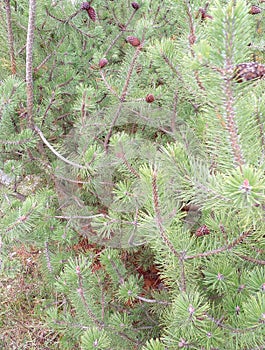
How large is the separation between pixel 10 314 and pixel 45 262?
1.13 m

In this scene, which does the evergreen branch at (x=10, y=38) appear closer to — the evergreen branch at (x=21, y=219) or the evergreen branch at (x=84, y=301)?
the evergreen branch at (x=21, y=219)

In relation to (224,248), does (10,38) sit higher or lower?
higher

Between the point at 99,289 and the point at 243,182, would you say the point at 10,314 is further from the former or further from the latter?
the point at 243,182

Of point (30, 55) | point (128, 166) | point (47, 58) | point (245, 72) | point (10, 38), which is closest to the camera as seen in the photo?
point (245, 72)

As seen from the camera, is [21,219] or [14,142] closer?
[21,219]

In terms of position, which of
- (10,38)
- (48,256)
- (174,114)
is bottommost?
(48,256)

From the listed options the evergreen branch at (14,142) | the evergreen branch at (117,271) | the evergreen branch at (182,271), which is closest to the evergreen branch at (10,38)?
the evergreen branch at (14,142)

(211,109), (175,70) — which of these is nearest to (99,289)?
(175,70)

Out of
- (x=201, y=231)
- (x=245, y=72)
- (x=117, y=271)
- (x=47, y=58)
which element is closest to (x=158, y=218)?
(x=201, y=231)

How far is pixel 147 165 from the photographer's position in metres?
1.47

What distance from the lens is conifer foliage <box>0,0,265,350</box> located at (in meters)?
0.79

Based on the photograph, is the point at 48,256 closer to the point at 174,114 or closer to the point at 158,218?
the point at 174,114

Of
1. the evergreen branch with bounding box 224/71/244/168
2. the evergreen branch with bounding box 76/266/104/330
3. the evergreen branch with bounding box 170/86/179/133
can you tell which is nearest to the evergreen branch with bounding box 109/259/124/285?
the evergreen branch with bounding box 76/266/104/330

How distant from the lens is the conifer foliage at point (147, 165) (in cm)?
79
